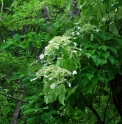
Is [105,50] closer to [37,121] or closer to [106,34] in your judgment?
[106,34]

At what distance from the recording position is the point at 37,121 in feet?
7.54

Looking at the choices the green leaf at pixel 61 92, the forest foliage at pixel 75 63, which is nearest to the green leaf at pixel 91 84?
the forest foliage at pixel 75 63

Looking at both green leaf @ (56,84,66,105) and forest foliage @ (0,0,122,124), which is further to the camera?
forest foliage @ (0,0,122,124)

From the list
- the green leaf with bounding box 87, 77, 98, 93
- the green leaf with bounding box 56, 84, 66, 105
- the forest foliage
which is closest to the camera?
the green leaf with bounding box 56, 84, 66, 105

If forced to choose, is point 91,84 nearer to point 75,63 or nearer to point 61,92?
point 75,63

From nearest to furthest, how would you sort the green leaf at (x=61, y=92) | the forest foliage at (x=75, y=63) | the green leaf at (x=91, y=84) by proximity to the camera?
the green leaf at (x=61, y=92) < the forest foliage at (x=75, y=63) < the green leaf at (x=91, y=84)

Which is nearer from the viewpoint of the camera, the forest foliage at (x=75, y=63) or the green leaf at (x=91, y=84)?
the forest foliage at (x=75, y=63)

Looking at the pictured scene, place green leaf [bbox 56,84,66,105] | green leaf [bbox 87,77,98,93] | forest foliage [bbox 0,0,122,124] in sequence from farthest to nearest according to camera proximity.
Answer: green leaf [bbox 87,77,98,93], forest foliage [bbox 0,0,122,124], green leaf [bbox 56,84,66,105]

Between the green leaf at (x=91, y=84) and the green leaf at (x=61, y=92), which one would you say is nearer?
the green leaf at (x=61, y=92)

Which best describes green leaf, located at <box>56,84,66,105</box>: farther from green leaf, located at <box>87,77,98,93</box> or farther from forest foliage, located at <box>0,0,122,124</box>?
green leaf, located at <box>87,77,98,93</box>

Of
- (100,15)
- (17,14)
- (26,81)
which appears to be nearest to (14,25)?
(17,14)

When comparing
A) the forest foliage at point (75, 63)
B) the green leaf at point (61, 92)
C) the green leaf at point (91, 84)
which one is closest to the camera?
the green leaf at point (61, 92)

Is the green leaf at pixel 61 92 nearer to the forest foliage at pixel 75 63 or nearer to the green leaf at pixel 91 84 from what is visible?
the forest foliage at pixel 75 63

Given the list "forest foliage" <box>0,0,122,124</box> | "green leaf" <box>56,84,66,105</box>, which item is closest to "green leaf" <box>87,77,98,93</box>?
"forest foliage" <box>0,0,122,124</box>
